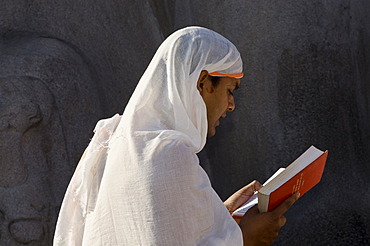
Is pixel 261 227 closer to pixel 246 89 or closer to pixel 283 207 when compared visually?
pixel 283 207

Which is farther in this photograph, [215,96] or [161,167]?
[215,96]

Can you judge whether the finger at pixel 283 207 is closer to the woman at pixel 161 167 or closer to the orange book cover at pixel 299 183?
the orange book cover at pixel 299 183

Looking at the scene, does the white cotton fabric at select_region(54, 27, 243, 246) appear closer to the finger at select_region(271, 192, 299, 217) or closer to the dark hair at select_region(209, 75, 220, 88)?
the dark hair at select_region(209, 75, 220, 88)

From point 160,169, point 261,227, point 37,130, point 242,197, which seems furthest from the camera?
point 37,130

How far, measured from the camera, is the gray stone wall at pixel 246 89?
2.42 metres

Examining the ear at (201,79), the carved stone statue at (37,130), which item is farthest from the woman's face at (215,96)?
the carved stone statue at (37,130)

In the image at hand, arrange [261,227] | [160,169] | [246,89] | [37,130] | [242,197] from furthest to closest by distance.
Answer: [246,89], [37,130], [242,197], [261,227], [160,169]

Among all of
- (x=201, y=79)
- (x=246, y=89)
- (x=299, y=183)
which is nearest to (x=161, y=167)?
(x=201, y=79)

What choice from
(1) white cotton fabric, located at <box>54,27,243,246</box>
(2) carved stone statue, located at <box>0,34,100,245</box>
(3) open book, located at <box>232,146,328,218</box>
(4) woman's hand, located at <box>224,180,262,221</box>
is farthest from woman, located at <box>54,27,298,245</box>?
(2) carved stone statue, located at <box>0,34,100,245</box>

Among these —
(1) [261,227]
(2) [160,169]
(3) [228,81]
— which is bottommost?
(1) [261,227]

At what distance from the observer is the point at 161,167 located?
1377mm

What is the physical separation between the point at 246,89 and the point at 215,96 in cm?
119

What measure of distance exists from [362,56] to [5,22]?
4.33 feet

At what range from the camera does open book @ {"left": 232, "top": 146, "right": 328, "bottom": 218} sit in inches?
60.6
